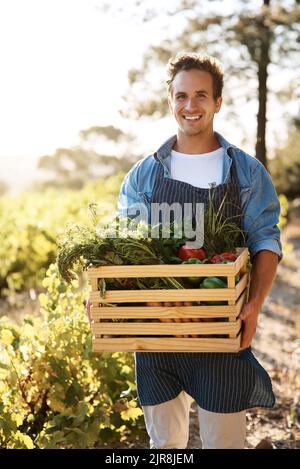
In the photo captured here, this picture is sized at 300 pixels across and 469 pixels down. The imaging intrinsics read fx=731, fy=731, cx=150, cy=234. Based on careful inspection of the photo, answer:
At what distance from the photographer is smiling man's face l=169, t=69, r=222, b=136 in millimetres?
2762

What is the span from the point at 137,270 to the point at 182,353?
1.40 ft

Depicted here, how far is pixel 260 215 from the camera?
275cm

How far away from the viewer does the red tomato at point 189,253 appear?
2.51 meters

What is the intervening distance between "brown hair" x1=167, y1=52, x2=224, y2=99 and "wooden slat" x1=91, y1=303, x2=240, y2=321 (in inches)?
35.2

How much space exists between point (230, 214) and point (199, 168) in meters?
0.23

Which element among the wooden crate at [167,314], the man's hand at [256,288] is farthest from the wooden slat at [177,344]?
the man's hand at [256,288]

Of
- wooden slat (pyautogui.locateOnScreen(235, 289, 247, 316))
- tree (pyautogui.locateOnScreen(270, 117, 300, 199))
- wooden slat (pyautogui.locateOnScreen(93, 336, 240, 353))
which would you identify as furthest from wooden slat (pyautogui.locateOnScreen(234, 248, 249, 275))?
tree (pyautogui.locateOnScreen(270, 117, 300, 199))

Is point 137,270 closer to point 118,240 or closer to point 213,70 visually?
point 118,240

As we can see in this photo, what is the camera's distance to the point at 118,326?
2514 mm

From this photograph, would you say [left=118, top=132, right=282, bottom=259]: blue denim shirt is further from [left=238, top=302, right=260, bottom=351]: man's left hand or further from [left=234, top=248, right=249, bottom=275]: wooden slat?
[left=238, top=302, right=260, bottom=351]: man's left hand

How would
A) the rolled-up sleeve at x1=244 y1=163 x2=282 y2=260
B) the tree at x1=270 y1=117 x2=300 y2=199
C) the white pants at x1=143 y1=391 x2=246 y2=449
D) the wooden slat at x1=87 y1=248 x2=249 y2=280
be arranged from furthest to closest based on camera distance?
1. the tree at x1=270 y1=117 x2=300 y2=199
2. the rolled-up sleeve at x1=244 y1=163 x2=282 y2=260
3. the white pants at x1=143 y1=391 x2=246 y2=449
4. the wooden slat at x1=87 y1=248 x2=249 y2=280

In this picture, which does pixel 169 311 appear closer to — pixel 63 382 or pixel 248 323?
pixel 248 323

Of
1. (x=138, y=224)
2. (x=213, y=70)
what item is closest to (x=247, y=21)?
(x=213, y=70)

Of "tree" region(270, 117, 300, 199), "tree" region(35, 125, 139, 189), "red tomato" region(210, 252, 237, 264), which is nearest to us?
"red tomato" region(210, 252, 237, 264)
